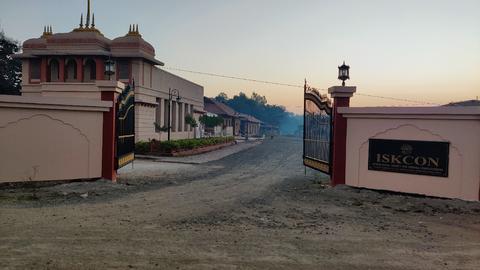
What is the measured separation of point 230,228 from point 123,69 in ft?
80.2

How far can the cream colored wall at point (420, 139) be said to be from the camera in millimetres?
9273

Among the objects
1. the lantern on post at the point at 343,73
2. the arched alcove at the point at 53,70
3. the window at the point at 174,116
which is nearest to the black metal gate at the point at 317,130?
the lantern on post at the point at 343,73

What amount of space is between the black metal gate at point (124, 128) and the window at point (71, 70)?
1772 cm

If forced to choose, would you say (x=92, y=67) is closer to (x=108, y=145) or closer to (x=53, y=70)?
(x=53, y=70)

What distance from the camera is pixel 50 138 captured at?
1064 centimetres

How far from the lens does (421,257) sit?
17.6ft

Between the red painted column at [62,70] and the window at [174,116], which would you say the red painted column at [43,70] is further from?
the window at [174,116]

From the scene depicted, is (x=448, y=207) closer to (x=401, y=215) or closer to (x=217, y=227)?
(x=401, y=215)

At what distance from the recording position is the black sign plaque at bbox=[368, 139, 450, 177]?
964 centimetres

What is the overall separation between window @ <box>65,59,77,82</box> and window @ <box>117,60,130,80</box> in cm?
338

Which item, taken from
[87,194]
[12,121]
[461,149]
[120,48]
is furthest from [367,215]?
[120,48]

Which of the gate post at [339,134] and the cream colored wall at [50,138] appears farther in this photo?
the gate post at [339,134]

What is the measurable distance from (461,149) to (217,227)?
642 centimetres

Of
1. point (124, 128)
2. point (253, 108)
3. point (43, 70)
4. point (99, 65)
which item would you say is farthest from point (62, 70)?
point (253, 108)
